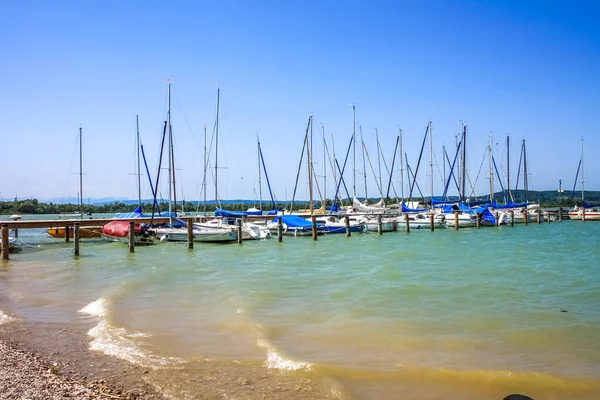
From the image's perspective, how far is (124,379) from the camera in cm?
641

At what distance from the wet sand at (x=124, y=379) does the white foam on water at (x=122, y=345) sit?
8.1 inches

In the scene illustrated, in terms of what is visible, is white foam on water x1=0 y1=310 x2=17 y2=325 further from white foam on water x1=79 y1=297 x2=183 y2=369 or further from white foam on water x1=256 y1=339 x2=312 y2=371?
white foam on water x1=256 y1=339 x2=312 y2=371

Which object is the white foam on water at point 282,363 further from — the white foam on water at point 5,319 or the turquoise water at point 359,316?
→ the white foam on water at point 5,319

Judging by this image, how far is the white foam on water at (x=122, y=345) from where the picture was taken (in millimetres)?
7328

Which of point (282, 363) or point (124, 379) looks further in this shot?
point (282, 363)

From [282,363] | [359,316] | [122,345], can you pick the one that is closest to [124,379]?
[122,345]

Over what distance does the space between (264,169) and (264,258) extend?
32795 millimetres

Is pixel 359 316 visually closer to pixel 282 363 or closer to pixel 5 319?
pixel 282 363

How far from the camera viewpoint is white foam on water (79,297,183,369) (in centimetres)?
733

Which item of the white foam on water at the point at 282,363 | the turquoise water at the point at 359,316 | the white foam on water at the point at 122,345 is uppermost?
the white foam on water at the point at 122,345

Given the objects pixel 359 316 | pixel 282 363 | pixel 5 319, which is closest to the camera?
pixel 282 363

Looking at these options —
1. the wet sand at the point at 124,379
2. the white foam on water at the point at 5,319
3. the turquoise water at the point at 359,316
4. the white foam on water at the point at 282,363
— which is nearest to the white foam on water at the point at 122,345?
the turquoise water at the point at 359,316

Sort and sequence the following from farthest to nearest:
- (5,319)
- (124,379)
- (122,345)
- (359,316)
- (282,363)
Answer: (359,316) < (5,319) < (122,345) < (282,363) < (124,379)

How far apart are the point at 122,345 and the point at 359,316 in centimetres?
502
